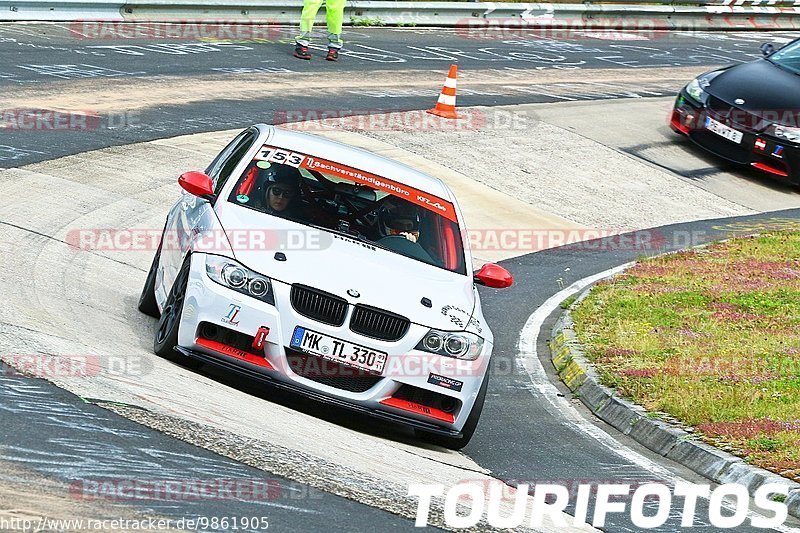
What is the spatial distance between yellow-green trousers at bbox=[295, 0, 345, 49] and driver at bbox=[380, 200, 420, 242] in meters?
13.6

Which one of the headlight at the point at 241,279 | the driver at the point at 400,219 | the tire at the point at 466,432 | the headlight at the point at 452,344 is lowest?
the tire at the point at 466,432

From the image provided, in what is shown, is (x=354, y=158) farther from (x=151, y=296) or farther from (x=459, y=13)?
(x=459, y=13)

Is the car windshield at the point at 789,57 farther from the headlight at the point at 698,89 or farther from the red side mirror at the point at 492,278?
the red side mirror at the point at 492,278

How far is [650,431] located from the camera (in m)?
8.68

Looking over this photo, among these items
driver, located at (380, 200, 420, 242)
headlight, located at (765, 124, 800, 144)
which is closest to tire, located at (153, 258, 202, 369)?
driver, located at (380, 200, 420, 242)

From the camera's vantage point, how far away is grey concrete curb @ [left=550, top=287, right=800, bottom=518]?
7699 mm

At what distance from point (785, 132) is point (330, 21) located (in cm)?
786

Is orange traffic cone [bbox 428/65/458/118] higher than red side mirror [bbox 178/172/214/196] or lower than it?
lower

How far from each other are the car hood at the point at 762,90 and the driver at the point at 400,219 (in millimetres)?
10630

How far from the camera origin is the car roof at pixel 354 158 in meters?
8.80

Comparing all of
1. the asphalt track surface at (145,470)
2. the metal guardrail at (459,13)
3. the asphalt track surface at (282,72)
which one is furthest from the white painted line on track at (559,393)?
the metal guardrail at (459,13)

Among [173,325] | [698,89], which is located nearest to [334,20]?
[698,89]

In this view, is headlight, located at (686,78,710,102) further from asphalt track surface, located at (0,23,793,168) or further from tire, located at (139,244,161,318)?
tire, located at (139,244,161,318)

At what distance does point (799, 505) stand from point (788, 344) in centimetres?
364
